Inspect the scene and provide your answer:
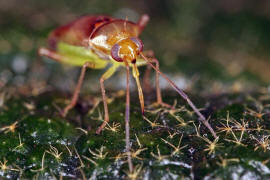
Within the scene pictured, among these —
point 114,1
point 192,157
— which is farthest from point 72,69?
point 192,157

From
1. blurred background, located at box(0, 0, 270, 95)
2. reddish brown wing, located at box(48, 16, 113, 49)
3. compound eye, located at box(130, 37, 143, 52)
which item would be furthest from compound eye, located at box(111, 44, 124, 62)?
blurred background, located at box(0, 0, 270, 95)

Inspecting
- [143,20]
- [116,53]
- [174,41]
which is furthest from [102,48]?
[174,41]

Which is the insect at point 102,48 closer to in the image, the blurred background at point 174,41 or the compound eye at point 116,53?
the compound eye at point 116,53

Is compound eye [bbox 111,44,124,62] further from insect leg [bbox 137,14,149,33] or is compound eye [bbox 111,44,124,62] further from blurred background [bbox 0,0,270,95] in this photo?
insect leg [bbox 137,14,149,33]

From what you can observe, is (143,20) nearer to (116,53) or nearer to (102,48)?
(102,48)

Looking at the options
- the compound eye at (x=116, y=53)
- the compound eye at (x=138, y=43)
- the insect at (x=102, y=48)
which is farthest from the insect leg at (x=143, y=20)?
the compound eye at (x=116, y=53)
